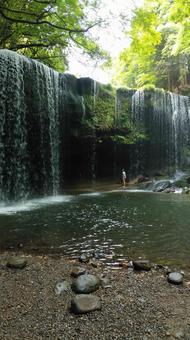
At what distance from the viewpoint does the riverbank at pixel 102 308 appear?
2.91 m

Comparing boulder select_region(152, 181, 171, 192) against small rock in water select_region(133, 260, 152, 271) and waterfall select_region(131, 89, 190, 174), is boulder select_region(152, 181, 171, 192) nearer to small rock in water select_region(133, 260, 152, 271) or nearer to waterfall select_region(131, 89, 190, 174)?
waterfall select_region(131, 89, 190, 174)

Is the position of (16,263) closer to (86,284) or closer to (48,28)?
(86,284)

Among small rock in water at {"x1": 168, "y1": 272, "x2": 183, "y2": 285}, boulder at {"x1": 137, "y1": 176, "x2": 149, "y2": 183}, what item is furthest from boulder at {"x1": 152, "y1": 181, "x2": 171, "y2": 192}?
small rock in water at {"x1": 168, "y1": 272, "x2": 183, "y2": 285}

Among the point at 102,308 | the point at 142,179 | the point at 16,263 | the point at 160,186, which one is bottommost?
the point at 102,308

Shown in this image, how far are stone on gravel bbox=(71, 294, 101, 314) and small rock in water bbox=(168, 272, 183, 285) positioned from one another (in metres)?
1.21

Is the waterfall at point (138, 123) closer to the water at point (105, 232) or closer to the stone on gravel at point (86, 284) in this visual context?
the water at point (105, 232)

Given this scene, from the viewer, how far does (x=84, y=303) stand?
340cm

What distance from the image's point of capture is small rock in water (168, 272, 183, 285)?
412cm

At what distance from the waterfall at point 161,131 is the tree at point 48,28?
7290mm

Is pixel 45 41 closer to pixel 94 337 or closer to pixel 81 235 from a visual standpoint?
pixel 81 235

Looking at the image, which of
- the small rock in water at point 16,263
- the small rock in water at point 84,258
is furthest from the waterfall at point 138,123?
the small rock in water at point 16,263

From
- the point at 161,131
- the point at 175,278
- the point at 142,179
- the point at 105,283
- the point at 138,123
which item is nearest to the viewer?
the point at 105,283

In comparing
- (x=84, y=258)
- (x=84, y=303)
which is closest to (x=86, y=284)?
(x=84, y=303)

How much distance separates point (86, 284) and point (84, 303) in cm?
46
